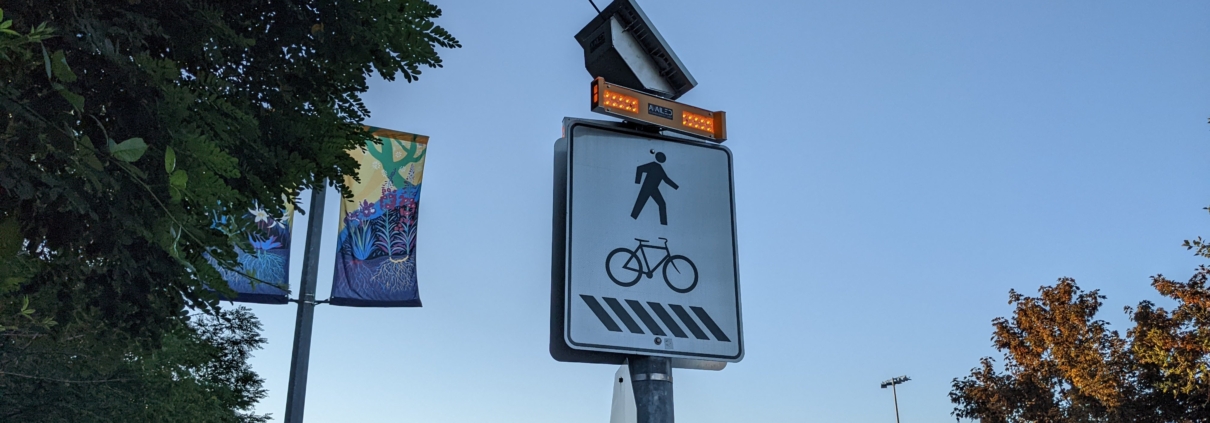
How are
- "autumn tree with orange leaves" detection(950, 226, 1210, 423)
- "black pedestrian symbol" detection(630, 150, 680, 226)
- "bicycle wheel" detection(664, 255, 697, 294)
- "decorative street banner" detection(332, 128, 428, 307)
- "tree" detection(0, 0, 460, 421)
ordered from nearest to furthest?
"tree" detection(0, 0, 460, 421) → "bicycle wheel" detection(664, 255, 697, 294) → "black pedestrian symbol" detection(630, 150, 680, 226) → "decorative street banner" detection(332, 128, 428, 307) → "autumn tree with orange leaves" detection(950, 226, 1210, 423)

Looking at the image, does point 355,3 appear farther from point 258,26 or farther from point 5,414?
point 5,414

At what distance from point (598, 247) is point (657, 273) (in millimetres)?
233

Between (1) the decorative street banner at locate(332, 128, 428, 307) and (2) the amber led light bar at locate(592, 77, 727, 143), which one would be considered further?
(1) the decorative street banner at locate(332, 128, 428, 307)

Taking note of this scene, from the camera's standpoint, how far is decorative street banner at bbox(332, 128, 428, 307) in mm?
12016

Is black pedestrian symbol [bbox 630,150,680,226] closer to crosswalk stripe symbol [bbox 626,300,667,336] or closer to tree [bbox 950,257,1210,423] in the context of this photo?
crosswalk stripe symbol [bbox 626,300,667,336]

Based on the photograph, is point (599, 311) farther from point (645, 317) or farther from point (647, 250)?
point (647, 250)

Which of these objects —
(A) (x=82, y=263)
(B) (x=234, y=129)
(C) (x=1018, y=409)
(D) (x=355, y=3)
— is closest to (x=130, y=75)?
(B) (x=234, y=129)

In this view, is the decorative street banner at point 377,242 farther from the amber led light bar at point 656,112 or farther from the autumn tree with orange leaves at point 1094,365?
the autumn tree with orange leaves at point 1094,365

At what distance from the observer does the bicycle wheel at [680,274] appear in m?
3.57

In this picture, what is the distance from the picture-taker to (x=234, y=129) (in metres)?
4.56

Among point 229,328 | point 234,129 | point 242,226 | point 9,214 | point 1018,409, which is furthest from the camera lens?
point 1018,409

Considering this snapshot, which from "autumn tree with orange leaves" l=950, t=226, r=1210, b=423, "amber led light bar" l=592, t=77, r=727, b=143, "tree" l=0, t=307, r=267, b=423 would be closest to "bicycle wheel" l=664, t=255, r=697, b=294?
"amber led light bar" l=592, t=77, r=727, b=143

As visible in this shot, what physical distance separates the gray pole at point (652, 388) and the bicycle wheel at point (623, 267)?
281mm

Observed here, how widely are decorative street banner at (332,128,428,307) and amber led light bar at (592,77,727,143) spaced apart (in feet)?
28.0
